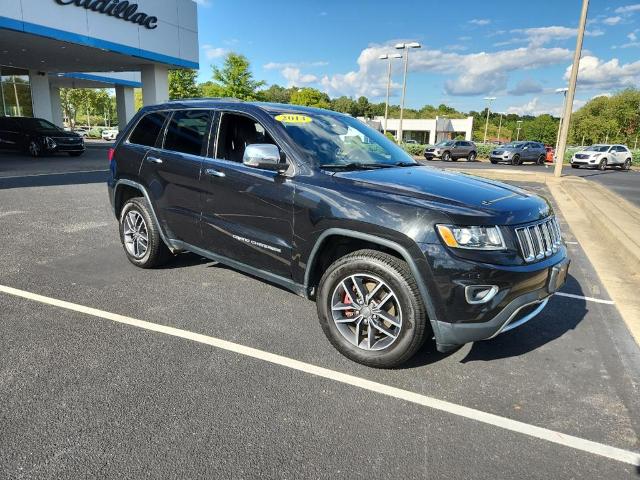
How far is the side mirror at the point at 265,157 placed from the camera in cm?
339

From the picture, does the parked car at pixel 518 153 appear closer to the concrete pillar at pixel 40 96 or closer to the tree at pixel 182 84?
the concrete pillar at pixel 40 96

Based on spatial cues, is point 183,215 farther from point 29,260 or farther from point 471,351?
point 471,351

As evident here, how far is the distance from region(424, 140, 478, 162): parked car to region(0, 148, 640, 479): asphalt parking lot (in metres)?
31.1

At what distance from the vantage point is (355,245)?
11.0ft

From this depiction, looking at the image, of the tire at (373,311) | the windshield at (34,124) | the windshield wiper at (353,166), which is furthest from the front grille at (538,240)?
the windshield at (34,124)

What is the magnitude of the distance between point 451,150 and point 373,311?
33.5m

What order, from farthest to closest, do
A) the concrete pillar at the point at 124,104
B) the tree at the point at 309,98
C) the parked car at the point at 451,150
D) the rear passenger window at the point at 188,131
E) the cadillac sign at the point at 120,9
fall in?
1. the tree at the point at 309,98
2. the concrete pillar at the point at 124,104
3. the parked car at the point at 451,150
4. the cadillac sign at the point at 120,9
5. the rear passenger window at the point at 188,131

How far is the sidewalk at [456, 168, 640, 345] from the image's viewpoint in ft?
15.8

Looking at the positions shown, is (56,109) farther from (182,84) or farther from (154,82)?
(182,84)

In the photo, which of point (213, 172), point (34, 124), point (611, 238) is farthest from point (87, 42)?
point (611, 238)

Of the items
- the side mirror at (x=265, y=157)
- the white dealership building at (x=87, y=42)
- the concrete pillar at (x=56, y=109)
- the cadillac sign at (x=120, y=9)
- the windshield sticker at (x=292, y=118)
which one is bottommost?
the side mirror at (x=265, y=157)

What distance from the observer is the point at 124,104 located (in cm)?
3738

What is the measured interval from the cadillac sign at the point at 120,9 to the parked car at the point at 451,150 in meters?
21.5

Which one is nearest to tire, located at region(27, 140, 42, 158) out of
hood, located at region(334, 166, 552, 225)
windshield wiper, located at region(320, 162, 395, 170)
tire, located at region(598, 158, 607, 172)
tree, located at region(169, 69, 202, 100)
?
windshield wiper, located at region(320, 162, 395, 170)
